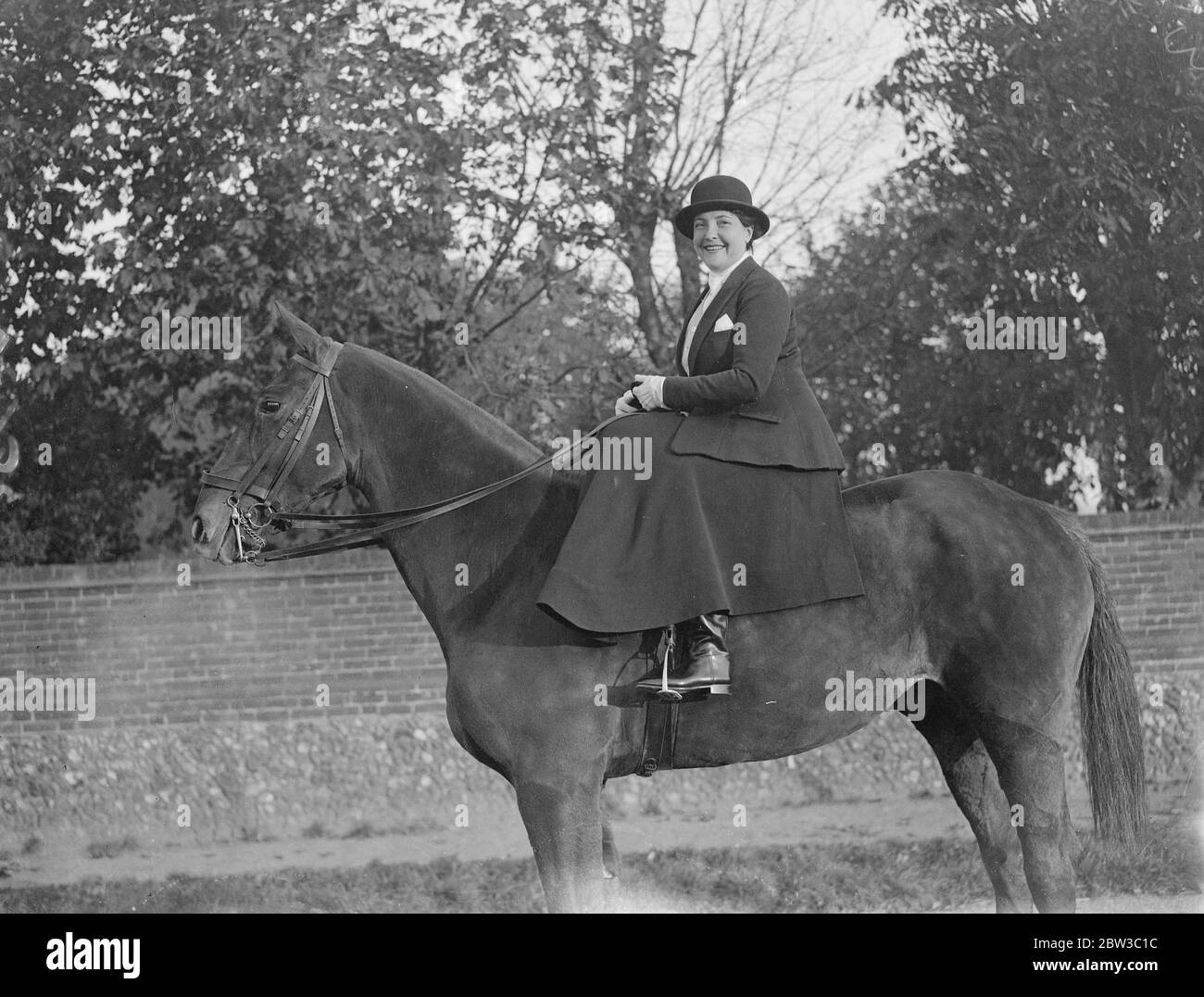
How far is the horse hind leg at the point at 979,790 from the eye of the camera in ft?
18.7

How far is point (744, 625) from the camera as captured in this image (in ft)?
17.5

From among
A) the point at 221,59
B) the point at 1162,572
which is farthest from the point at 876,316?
the point at 221,59

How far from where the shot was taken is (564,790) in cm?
504

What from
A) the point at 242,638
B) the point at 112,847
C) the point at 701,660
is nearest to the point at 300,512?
the point at 701,660

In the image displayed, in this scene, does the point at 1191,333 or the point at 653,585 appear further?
the point at 1191,333

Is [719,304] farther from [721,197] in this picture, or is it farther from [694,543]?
[694,543]

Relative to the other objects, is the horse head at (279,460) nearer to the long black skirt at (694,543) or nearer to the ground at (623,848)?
the long black skirt at (694,543)

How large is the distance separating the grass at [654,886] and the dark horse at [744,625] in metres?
2.86

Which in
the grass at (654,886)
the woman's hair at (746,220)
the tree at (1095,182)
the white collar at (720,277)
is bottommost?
the grass at (654,886)

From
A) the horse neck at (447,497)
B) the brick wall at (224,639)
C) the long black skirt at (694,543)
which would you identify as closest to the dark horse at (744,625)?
the horse neck at (447,497)

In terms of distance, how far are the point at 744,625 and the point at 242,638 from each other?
528 cm
